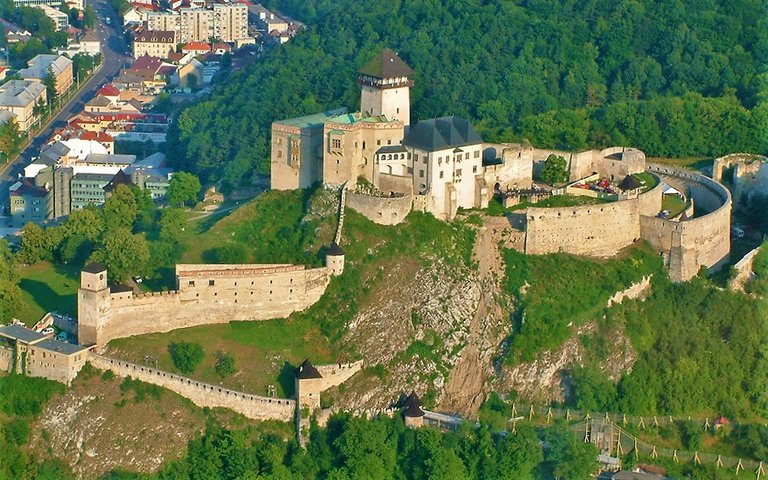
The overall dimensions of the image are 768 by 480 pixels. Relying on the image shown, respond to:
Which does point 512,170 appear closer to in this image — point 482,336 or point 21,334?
Answer: point 482,336

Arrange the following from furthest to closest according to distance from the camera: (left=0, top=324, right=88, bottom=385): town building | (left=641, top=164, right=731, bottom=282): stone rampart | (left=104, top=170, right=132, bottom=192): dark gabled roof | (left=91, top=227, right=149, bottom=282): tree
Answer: (left=104, top=170, right=132, bottom=192): dark gabled roof
(left=641, top=164, right=731, bottom=282): stone rampart
(left=91, top=227, right=149, bottom=282): tree
(left=0, top=324, right=88, bottom=385): town building

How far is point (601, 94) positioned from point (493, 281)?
28.9 metres

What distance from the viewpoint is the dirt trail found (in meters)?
62.9

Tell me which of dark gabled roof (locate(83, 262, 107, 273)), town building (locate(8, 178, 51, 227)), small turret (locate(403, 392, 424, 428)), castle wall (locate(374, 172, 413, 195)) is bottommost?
town building (locate(8, 178, 51, 227))

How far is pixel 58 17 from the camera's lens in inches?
5453

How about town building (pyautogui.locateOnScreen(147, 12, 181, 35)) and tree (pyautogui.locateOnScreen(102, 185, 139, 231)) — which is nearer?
tree (pyautogui.locateOnScreen(102, 185, 139, 231))

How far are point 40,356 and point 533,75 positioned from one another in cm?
3939

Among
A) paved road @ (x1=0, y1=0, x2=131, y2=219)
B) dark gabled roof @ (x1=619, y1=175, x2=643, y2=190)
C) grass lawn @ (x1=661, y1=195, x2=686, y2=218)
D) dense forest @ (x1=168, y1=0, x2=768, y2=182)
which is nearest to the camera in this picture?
grass lawn @ (x1=661, y1=195, x2=686, y2=218)

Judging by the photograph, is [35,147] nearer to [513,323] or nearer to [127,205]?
[127,205]

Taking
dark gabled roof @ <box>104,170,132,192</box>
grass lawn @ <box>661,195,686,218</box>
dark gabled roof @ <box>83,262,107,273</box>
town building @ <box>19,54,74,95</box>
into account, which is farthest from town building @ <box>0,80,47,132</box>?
dark gabled roof @ <box>83,262,107,273</box>

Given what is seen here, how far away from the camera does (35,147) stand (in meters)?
107

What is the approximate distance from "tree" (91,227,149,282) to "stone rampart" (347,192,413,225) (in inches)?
313

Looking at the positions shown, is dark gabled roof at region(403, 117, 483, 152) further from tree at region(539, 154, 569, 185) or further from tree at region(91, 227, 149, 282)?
tree at region(91, 227, 149, 282)

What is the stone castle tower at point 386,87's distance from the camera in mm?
69125
